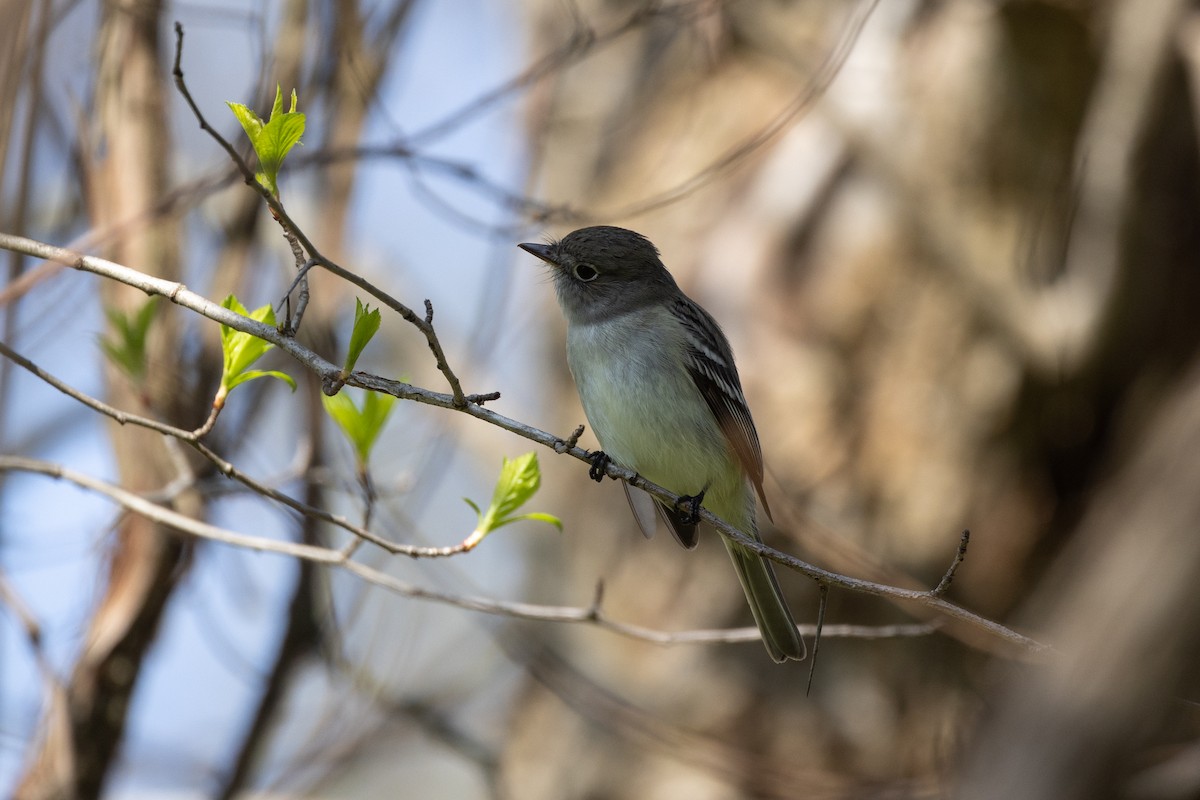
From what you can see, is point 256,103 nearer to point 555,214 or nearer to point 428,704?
point 555,214

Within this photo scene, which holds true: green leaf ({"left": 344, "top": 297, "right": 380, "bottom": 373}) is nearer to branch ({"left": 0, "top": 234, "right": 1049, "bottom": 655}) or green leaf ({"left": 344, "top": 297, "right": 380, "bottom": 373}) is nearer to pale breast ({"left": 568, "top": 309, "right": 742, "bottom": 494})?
branch ({"left": 0, "top": 234, "right": 1049, "bottom": 655})

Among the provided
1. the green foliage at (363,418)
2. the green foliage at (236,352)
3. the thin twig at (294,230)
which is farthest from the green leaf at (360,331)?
the green foliage at (363,418)

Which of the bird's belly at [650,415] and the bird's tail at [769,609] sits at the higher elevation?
the bird's belly at [650,415]

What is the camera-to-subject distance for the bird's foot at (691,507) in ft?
11.9

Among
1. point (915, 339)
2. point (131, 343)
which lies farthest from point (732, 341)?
point (131, 343)

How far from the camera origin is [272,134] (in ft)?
7.77

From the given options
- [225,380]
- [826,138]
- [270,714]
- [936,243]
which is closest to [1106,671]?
[225,380]

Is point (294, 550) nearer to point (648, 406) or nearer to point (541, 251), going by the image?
point (648, 406)

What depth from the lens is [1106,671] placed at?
1.38 meters

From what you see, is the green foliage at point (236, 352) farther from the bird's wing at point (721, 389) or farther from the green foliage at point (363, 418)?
the bird's wing at point (721, 389)

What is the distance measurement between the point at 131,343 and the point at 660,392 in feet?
6.23

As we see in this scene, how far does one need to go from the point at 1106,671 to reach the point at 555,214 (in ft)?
9.80

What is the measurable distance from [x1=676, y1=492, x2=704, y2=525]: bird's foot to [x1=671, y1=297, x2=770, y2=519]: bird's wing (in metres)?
0.23

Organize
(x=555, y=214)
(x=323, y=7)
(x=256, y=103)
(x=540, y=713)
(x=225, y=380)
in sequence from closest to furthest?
(x=225, y=380)
(x=256, y=103)
(x=555, y=214)
(x=323, y=7)
(x=540, y=713)
